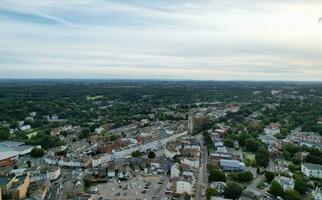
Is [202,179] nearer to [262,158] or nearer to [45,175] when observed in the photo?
[262,158]

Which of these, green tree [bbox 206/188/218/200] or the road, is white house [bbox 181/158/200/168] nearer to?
the road

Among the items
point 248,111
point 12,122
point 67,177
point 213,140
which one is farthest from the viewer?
point 248,111

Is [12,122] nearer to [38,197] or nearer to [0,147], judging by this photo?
[0,147]

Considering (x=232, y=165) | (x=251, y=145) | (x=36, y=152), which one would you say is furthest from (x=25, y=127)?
(x=232, y=165)

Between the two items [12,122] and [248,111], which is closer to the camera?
[12,122]

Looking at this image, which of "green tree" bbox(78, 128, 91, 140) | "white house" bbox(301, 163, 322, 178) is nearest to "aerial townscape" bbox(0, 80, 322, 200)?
"white house" bbox(301, 163, 322, 178)

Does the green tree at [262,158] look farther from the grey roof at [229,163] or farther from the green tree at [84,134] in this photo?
the green tree at [84,134]

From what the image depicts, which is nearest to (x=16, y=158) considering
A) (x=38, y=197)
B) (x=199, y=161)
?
(x=38, y=197)
